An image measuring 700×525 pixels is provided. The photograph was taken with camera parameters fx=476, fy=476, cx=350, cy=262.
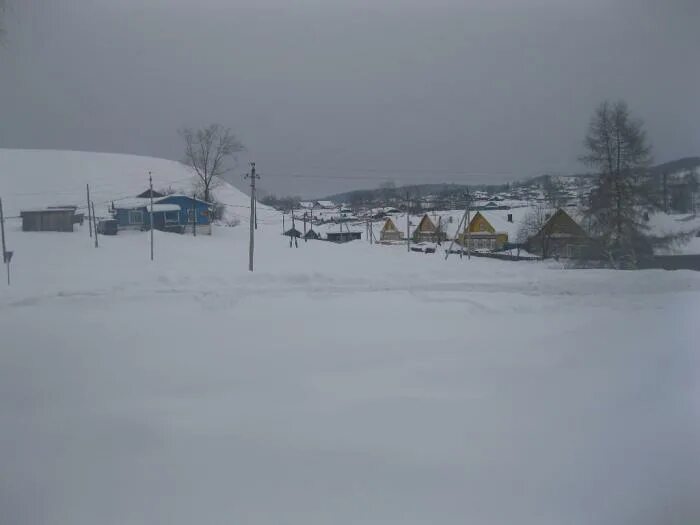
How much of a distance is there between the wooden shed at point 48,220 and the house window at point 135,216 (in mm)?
265

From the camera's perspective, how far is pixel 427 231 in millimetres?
3971

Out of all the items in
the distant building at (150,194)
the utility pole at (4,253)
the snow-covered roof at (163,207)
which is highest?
the distant building at (150,194)

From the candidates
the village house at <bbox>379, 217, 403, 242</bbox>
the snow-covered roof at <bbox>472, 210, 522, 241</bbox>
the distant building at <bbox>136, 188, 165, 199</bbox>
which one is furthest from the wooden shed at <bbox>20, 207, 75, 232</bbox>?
the snow-covered roof at <bbox>472, 210, 522, 241</bbox>

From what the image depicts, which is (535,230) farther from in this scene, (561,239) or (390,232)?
(390,232)

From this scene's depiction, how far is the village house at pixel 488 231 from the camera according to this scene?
3266 mm

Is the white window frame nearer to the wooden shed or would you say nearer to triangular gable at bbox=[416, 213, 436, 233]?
the wooden shed

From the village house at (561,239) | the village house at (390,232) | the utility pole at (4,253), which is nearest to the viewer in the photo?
the utility pole at (4,253)

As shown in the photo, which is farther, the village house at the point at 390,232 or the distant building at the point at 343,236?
the village house at the point at 390,232

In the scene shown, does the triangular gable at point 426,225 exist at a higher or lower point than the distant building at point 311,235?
higher

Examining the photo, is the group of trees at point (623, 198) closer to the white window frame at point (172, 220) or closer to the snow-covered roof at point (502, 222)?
the snow-covered roof at point (502, 222)

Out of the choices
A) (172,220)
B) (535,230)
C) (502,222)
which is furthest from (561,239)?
(172,220)

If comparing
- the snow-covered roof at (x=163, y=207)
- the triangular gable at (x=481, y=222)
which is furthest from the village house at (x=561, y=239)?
the snow-covered roof at (x=163, y=207)

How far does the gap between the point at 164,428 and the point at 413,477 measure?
859 millimetres

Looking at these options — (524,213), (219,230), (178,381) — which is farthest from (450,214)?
(178,381)
